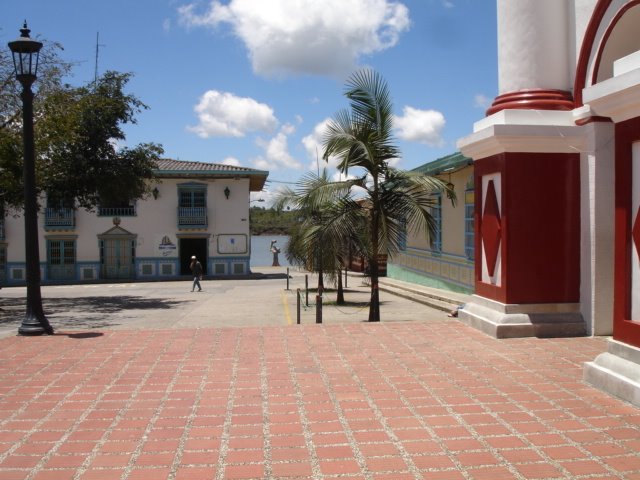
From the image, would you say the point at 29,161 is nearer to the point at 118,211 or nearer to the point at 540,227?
the point at 540,227

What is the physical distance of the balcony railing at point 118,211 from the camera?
3316cm

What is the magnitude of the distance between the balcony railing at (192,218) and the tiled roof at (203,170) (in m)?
1.99

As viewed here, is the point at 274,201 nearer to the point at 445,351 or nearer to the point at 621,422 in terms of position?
the point at 445,351

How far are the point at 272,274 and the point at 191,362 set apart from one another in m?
29.2

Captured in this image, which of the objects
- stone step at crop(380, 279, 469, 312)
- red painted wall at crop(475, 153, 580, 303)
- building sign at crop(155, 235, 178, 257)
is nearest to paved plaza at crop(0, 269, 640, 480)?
red painted wall at crop(475, 153, 580, 303)

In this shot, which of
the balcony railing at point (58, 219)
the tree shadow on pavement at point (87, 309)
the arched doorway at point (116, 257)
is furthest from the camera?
the arched doorway at point (116, 257)

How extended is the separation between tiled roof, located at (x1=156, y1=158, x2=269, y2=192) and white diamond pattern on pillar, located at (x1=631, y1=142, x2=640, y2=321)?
1156 inches

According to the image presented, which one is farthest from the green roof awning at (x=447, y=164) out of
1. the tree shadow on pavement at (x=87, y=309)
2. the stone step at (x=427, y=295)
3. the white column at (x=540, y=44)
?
the tree shadow on pavement at (x=87, y=309)

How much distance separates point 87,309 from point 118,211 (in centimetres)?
1636

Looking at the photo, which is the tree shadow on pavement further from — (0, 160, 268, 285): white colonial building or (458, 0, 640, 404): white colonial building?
(0, 160, 268, 285): white colonial building

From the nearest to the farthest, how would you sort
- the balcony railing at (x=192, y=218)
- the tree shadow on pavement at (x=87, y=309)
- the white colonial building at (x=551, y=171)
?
the white colonial building at (x=551, y=171) < the tree shadow on pavement at (x=87, y=309) < the balcony railing at (x=192, y=218)

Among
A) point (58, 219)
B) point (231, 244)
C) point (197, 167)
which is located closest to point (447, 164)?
point (231, 244)

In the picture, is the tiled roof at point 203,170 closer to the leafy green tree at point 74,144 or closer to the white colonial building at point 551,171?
the leafy green tree at point 74,144

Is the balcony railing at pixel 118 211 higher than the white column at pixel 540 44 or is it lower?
lower
